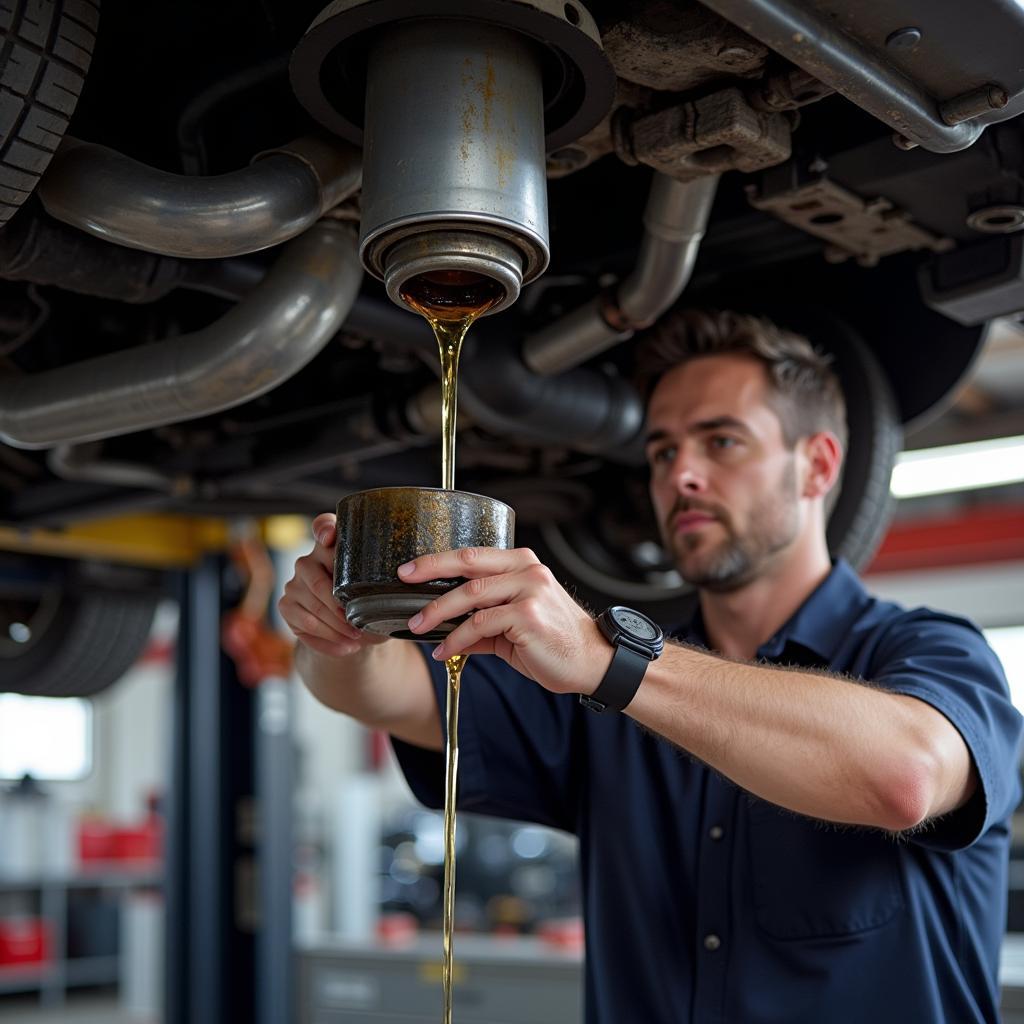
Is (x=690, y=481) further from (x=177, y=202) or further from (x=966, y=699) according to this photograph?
(x=177, y=202)

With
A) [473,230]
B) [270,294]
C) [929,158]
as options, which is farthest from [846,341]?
[473,230]

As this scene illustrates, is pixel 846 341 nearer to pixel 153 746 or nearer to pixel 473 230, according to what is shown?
pixel 473 230

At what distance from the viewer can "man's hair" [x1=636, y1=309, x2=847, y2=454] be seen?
5.49 ft

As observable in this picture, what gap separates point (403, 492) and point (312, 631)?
1.08ft

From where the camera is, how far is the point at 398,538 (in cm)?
97

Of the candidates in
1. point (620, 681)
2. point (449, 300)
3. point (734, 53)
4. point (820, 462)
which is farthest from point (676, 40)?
point (820, 462)

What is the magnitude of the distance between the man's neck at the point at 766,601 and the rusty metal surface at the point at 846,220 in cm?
39

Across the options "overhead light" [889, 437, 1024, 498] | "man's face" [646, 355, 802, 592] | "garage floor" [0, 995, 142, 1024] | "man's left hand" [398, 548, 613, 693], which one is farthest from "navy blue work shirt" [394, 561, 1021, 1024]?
"garage floor" [0, 995, 142, 1024]

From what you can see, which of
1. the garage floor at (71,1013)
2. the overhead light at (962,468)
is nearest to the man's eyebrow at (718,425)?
the overhead light at (962,468)

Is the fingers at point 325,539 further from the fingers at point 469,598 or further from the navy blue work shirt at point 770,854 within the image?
the navy blue work shirt at point 770,854

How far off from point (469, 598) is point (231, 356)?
1.72ft

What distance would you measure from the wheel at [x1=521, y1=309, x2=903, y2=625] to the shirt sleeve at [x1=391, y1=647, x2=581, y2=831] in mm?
A: 247

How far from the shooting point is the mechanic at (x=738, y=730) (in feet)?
3.77

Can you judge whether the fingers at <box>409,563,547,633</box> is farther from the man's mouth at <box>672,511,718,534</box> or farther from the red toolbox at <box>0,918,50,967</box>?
the red toolbox at <box>0,918,50,967</box>
